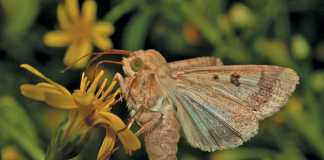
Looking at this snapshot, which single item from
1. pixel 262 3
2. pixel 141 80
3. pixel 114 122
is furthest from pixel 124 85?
pixel 262 3

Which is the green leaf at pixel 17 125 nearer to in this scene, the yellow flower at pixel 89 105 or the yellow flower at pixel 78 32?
the yellow flower at pixel 78 32

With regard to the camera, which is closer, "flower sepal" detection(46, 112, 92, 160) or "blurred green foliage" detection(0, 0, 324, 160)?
"flower sepal" detection(46, 112, 92, 160)

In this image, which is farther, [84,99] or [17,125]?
[17,125]

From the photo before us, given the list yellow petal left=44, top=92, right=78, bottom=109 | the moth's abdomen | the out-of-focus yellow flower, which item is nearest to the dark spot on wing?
the moth's abdomen

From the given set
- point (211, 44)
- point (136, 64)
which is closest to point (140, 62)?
point (136, 64)

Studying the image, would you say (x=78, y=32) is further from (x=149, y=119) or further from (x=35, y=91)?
(x=35, y=91)

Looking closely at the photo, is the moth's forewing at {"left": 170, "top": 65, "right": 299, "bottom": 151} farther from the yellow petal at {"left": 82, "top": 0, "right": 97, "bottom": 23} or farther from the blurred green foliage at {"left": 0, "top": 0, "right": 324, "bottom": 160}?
the yellow petal at {"left": 82, "top": 0, "right": 97, "bottom": 23}
